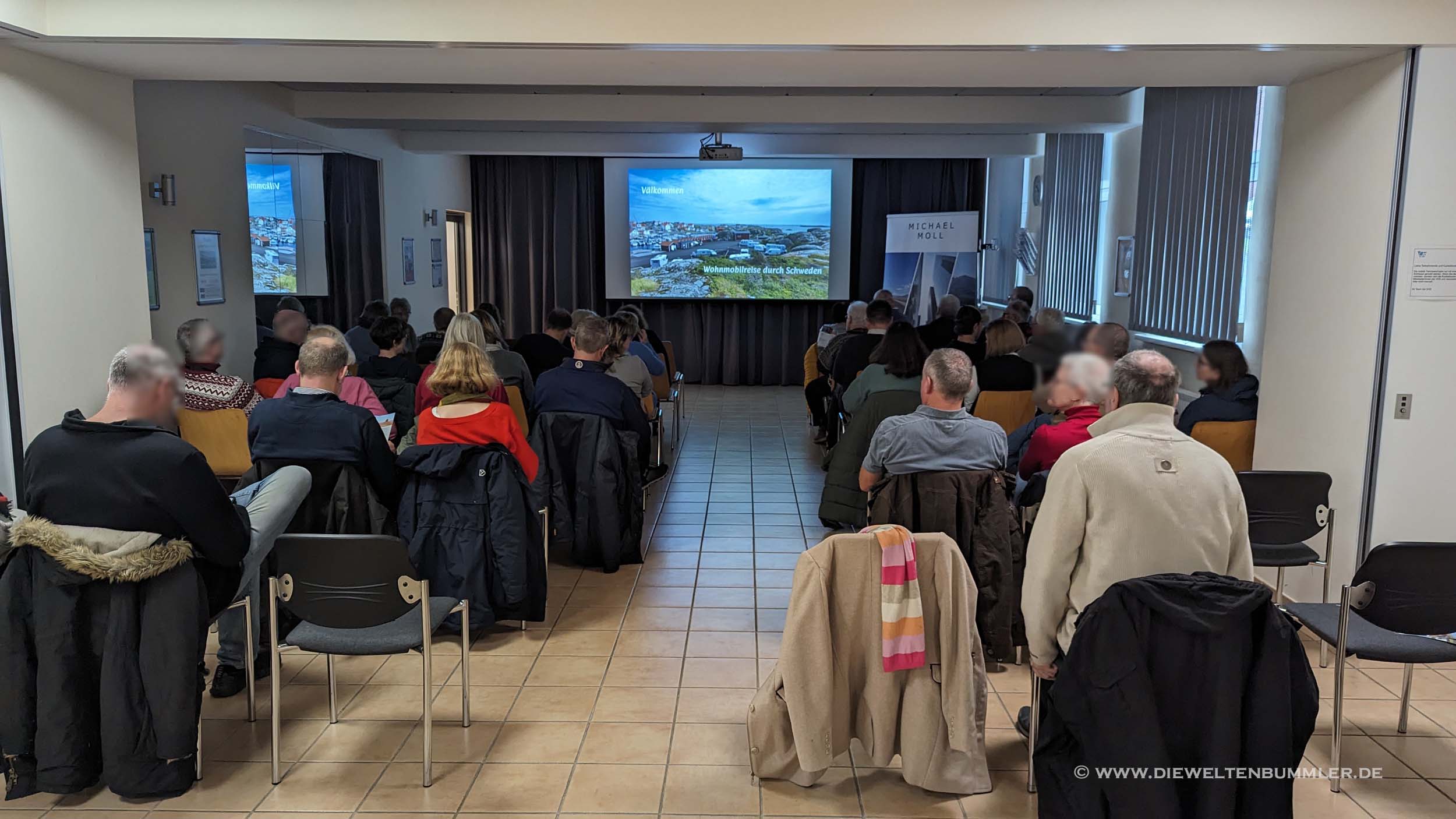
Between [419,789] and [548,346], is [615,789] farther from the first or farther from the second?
[548,346]

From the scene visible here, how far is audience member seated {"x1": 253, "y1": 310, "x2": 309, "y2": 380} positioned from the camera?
473 cm

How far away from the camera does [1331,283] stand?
162 inches

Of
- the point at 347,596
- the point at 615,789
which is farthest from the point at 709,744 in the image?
the point at 347,596

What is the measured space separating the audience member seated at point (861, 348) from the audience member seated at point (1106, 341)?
5.97m

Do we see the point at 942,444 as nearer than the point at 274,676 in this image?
No

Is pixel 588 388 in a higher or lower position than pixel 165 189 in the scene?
lower

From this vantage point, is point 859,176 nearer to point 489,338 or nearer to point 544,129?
point 544,129

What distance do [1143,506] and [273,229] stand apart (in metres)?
6.55

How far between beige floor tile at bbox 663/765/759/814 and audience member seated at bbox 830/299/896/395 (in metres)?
4.06

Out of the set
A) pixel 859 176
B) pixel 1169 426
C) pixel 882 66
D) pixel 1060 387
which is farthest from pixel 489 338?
pixel 859 176

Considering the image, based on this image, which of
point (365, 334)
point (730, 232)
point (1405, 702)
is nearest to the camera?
point (1405, 702)

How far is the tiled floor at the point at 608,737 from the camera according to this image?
111 inches

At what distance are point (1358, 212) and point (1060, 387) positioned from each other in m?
3.95

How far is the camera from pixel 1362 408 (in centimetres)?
398
